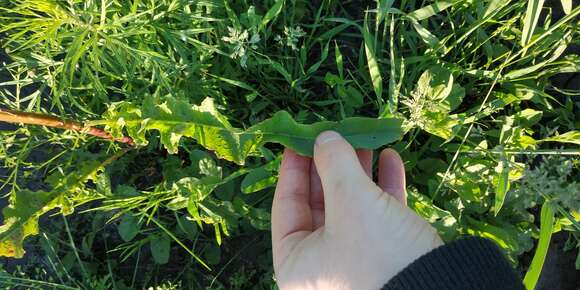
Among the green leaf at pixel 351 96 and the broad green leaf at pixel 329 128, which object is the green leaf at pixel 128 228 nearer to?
the broad green leaf at pixel 329 128

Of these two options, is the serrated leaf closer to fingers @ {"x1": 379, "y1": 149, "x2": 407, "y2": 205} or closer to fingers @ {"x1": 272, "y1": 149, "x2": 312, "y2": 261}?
fingers @ {"x1": 272, "y1": 149, "x2": 312, "y2": 261}

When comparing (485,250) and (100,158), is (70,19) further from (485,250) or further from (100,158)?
(485,250)

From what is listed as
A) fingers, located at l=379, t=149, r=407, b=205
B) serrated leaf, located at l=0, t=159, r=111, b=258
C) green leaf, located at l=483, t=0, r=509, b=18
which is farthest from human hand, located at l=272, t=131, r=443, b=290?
serrated leaf, located at l=0, t=159, r=111, b=258

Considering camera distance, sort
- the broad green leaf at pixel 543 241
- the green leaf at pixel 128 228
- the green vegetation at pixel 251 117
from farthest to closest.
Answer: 1. the green leaf at pixel 128 228
2. the green vegetation at pixel 251 117
3. the broad green leaf at pixel 543 241

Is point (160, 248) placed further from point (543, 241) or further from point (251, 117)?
point (543, 241)

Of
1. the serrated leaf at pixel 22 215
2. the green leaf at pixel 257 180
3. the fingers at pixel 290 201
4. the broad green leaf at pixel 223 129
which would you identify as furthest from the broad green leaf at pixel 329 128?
the serrated leaf at pixel 22 215

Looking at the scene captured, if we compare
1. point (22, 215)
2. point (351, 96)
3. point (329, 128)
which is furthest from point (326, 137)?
point (22, 215)
